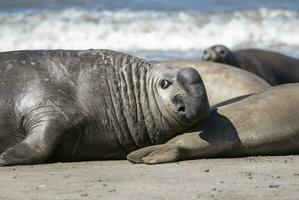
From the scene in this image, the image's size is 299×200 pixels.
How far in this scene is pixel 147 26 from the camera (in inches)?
885

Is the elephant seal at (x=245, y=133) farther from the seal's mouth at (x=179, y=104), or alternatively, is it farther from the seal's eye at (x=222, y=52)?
the seal's eye at (x=222, y=52)

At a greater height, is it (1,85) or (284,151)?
(1,85)

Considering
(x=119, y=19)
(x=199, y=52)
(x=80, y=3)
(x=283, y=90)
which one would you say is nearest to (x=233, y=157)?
(x=283, y=90)

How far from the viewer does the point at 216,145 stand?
7.71m

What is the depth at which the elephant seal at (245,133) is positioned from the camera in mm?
7645

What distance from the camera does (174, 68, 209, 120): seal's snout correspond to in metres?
7.55

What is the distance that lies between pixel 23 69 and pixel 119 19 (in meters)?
15.2

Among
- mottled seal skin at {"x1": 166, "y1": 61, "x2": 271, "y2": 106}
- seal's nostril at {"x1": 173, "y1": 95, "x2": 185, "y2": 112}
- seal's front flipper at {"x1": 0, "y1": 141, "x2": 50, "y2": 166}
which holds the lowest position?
seal's front flipper at {"x1": 0, "y1": 141, "x2": 50, "y2": 166}

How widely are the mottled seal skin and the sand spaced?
3350 mm

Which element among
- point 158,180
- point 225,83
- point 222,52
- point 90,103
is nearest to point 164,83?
point 90,103

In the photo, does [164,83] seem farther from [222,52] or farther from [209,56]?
[222,52]

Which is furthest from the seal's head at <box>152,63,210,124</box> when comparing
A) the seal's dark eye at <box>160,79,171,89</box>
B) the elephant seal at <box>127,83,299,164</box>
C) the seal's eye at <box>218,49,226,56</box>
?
the seal's eye at <box>218,49,226,56</box>

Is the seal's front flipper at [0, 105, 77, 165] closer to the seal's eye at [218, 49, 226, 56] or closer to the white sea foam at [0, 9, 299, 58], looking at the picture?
the seal's eye at [218, 49, 226, 56]

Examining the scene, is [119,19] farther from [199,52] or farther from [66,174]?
[66,174]
